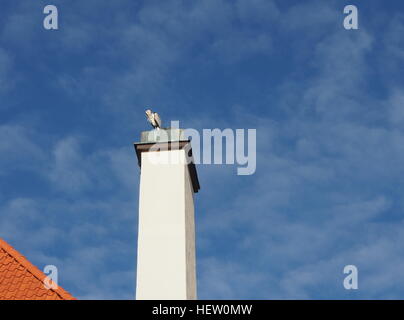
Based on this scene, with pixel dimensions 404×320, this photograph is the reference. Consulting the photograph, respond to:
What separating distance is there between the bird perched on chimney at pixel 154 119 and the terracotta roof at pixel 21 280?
12.8ft

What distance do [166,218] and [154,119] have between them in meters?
2.49

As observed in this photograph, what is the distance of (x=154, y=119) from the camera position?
13438 millimetres

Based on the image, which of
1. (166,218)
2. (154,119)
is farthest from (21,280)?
(154,119)

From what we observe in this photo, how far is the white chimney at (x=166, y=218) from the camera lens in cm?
1124

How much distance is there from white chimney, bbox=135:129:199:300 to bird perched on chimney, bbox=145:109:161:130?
0.23m

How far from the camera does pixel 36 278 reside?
13.1m

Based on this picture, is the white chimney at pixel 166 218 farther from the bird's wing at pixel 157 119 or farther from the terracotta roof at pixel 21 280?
the terracotta roof at pixel 21 280

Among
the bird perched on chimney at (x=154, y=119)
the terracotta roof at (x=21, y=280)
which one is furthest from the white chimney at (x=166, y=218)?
the terracotta roof at (x=21, y=280)
